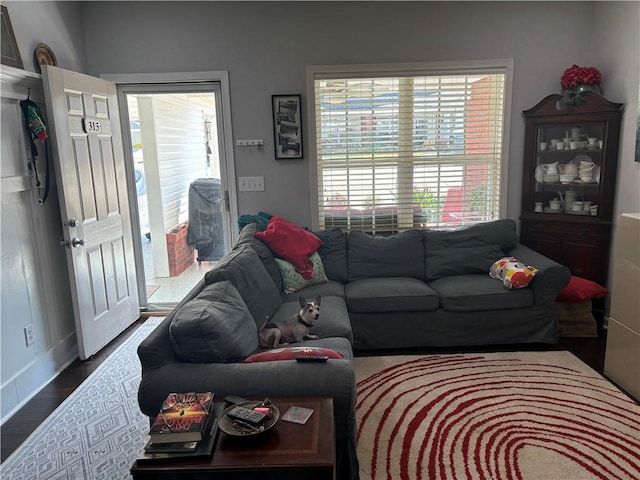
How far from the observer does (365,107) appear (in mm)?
3980

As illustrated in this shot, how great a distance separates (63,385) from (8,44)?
7.12ft

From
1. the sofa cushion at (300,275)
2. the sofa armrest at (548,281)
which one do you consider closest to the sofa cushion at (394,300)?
the sofa cushion at (300,275)

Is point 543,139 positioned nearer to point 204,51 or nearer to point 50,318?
point 204,51

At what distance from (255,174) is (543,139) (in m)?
2.47

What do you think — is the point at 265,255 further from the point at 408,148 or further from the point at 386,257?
the point at 408,148

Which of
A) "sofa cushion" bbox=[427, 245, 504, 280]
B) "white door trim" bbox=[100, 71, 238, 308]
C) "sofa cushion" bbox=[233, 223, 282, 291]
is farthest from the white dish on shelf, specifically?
"white door trim" bbox=[100, 71, 238, 308]

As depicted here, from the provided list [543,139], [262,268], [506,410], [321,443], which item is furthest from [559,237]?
[321,443]

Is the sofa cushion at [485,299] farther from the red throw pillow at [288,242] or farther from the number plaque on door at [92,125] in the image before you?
the number plaque on door at [92,125]

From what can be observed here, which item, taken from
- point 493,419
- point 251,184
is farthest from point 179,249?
point 493,419

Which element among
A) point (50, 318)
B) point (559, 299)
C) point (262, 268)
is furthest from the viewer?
point (559, 299)

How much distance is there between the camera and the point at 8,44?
2.84 meters

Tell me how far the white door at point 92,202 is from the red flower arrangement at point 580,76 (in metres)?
3.66

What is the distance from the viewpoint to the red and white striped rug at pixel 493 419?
2.14 m

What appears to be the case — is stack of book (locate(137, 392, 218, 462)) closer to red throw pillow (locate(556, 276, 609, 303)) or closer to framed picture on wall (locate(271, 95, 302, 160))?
framed picture on wall (locate(271, 95, 302, 160))
